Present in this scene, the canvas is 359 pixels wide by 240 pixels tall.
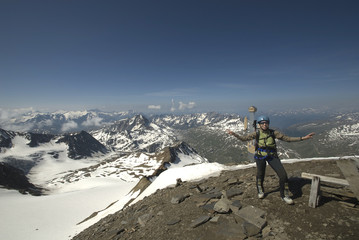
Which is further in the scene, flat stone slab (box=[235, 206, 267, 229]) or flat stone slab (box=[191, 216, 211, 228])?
flat stone slab (box=[191, 216, 211, 228])

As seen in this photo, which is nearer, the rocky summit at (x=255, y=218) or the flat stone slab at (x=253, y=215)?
the rocky summit at (x=255, y=218)

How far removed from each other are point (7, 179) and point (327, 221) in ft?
617

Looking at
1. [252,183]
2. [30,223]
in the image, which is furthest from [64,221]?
[252,183]

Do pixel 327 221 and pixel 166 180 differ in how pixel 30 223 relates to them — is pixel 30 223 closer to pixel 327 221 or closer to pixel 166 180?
pixel 166 180

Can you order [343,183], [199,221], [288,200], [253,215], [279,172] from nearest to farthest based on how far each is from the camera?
[343,183]
[253,215]
[288,200]
[199,221]
[279,172]

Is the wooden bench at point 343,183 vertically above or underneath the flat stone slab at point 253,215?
above

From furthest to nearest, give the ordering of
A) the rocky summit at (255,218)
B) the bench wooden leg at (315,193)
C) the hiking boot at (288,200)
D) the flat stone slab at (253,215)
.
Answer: the hiking boot at (288,200) → the bench wooden leg at (315,193) → the flat stone slab at (253,215) → the rocky summit at (255,218)

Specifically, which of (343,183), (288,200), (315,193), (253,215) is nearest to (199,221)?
(253,215)

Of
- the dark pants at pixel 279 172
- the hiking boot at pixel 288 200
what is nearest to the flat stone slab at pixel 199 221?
the dark pants at pixel 279 172

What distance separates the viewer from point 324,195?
8211 mm

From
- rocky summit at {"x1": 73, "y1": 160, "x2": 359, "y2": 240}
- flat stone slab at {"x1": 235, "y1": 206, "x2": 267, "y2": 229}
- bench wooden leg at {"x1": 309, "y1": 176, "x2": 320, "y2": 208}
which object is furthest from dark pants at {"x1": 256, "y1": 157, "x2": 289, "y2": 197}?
flat stone slab at {"x1": 235, "y1": 206, "x2": 267, "y2": 229}

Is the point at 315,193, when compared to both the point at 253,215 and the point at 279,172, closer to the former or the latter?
the point at 279,172

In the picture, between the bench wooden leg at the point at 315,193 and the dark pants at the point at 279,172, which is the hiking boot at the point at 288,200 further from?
the bench wooden leg at the point at 315,193

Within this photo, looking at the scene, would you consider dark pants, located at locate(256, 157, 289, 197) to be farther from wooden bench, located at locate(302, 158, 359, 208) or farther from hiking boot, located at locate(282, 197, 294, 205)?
wooden bench, located at locate(302, 158, 359, 208)
